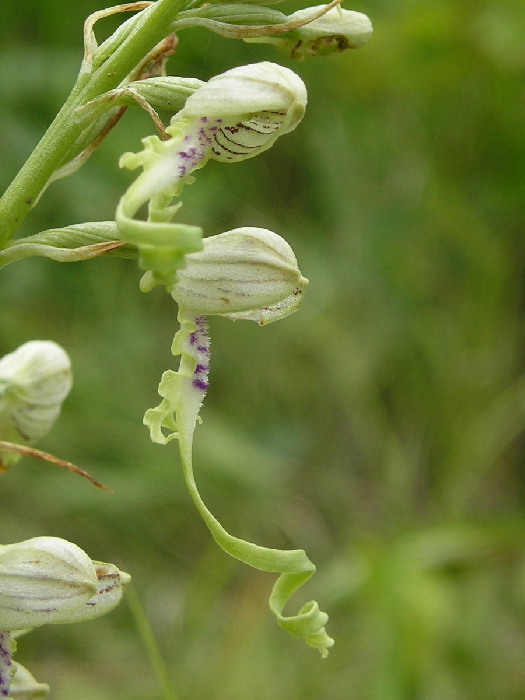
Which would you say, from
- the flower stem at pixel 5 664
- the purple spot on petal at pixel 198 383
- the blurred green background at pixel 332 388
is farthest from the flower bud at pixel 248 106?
the blurred green background at pixel 332 388

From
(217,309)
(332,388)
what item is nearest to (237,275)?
(217,309)

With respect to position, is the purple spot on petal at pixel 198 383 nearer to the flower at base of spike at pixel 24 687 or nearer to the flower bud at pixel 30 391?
the flower bud at pixel 30 391

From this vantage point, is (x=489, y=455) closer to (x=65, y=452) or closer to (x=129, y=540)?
(x=129, y=540)

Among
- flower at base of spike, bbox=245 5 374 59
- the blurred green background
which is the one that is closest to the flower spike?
flower at base of spike, bbox=245 5 374 59

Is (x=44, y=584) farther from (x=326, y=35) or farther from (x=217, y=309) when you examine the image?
(x=326, y=35)

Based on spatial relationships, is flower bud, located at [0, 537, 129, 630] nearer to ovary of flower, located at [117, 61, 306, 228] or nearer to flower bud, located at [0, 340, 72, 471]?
flower bud, located at [0, 340, 72, 471]

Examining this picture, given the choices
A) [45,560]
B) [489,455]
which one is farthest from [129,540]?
[45,560]

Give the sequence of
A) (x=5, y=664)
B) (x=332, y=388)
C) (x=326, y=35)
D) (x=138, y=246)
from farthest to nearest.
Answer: (x=332, y=388) < (x=326, y=35) < (x=5, y=664) < (x=138, y=246)
